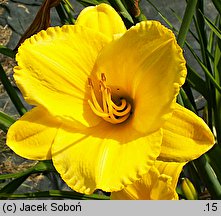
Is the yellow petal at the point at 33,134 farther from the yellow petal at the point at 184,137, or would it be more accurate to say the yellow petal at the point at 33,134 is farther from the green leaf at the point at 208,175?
the green leaf at the point at 208,175

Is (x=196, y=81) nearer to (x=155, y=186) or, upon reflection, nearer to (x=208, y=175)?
(x=208, y=175)

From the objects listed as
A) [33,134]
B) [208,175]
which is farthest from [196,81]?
[33,134]

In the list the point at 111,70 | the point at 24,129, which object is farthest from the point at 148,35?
the point at 24,129

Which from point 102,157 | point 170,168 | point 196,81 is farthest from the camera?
point 196,81

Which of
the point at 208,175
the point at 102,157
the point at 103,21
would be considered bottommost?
the point at 208,175

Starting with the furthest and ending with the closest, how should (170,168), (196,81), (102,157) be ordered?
(196,81) < (170,168) < (102,157)

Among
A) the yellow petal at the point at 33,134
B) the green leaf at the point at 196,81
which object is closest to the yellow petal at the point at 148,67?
the yellow petal at the point at 33,134
